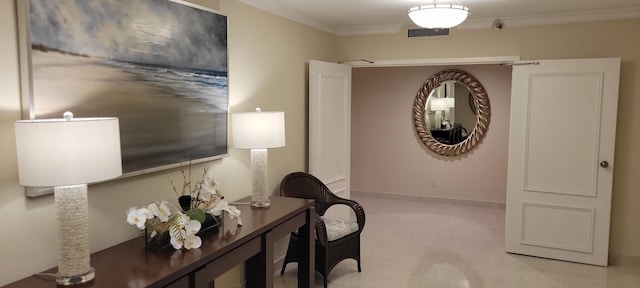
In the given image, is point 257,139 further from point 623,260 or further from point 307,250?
point 623,260

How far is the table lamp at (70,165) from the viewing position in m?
1.62

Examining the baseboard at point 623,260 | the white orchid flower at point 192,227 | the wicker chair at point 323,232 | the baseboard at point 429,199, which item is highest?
the white orchid flower at point 192,227

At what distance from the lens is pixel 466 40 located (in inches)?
177

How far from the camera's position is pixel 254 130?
2990 mm

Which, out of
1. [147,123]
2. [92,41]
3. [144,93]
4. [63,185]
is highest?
[92,41]

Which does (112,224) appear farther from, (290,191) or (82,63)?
(290,191)

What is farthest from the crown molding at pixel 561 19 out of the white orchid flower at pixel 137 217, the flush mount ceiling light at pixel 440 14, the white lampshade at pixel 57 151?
the white lampshade at pixel 57 151

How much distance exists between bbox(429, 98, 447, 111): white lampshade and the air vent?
1860 millimetres

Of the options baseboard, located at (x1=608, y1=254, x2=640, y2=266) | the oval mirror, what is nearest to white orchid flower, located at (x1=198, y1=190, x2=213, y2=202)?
baseboard, located at (x1=608, y1=254, x2=640, y2=266)

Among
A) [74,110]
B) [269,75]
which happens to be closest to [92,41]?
[74,110]

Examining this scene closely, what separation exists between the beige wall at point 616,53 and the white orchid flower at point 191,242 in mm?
3310

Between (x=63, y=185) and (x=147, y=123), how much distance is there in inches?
34.3

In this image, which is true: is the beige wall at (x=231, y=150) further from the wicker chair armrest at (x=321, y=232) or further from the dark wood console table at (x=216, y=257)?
the wicker chair armrest at (x=321, y=232)

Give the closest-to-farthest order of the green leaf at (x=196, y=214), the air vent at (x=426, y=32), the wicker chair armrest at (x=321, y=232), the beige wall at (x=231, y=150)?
1. the beige wall at (x=231, y=150)
2. the green leaf at (x=196, y=214)
3. the wicker chair armrest at (x=321, y=232)
4. the air vent at (x=426, y=32)
